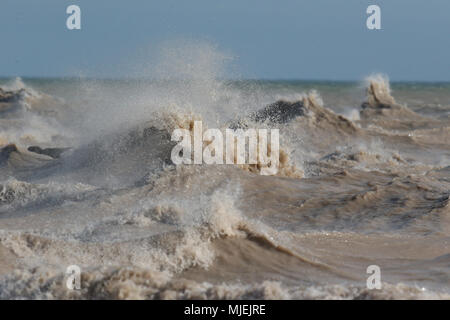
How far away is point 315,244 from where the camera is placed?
723 centimetres

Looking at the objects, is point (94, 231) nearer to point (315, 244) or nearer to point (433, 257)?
point (315, 244)

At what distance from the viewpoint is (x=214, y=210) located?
6.58 m

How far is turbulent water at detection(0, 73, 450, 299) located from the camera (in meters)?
5.33

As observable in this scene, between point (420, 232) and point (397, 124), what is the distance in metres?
14.4

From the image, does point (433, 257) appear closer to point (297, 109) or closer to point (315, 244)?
point (315, 244)

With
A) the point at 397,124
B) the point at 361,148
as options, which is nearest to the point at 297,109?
the point at 361,148

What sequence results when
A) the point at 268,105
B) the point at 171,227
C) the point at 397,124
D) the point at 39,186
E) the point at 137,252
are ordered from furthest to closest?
the point at 397,124 < the point at 268,105 < the point at 39,186 < the point at 171,227 < the point at 137,252

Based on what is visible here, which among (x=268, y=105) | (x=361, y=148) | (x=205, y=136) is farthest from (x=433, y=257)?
(x=268, y=105)

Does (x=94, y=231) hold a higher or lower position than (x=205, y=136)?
lower

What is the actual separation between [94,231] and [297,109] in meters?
11.6

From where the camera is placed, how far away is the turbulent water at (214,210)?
5.33m

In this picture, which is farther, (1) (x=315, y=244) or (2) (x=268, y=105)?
(2) (x=268, y=105)

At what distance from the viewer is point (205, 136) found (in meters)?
10.8
